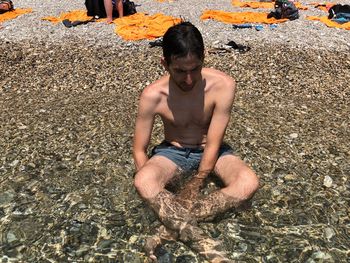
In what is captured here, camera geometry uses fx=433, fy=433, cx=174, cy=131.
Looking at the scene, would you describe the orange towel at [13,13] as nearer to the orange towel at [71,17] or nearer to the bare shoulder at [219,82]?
the orange towel at [71,17]

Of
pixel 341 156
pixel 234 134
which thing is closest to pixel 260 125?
pixel 234 134

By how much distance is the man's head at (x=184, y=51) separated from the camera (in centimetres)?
383

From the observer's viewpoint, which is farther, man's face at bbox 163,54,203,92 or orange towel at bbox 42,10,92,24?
orange towel at bbox 42,10,92,24

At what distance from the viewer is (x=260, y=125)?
23.2 feet

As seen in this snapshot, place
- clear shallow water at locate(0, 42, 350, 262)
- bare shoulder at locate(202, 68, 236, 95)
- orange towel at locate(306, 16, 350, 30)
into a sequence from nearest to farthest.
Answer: clear shallow water at locate(0, 42, 350, 262)
bare shoulder at locate(202, 68, 236, 95)
orange towel at locate(306, 16, 350, 30)

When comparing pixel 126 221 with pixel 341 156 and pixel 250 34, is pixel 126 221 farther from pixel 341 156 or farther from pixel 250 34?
pixel 250 34

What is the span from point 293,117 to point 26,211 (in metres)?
4.75

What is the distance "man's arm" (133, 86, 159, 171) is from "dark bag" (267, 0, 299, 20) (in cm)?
1042

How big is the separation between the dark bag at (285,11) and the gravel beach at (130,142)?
662 millimetres

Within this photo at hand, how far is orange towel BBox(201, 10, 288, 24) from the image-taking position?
44.2 feet

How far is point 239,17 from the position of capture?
13.8 metres

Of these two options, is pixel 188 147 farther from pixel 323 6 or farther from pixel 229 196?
pixel 323 6

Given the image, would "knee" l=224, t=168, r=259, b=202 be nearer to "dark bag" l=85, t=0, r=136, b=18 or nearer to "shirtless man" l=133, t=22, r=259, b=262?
"shirtless man" l=133, t=22, r=259, b=262

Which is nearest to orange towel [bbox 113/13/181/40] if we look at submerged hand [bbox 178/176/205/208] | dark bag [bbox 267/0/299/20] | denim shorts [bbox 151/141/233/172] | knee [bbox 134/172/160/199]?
dark bag [bbox 267/0/299/20]
